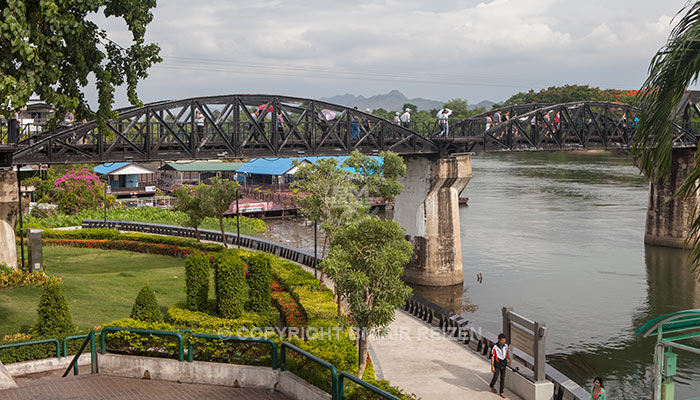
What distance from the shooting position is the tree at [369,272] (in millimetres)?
19047

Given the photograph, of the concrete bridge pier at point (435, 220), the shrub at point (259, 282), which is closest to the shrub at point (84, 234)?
the concrete bridge pier at point (435, 220)

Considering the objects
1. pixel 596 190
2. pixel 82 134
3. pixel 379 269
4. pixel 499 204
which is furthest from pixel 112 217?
pixel 596 190

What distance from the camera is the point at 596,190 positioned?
8712 cm

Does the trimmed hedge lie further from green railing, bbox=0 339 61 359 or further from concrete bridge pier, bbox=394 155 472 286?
concrete bridge pier, bbox=394 155 472 286

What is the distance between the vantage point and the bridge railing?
60.4 ft

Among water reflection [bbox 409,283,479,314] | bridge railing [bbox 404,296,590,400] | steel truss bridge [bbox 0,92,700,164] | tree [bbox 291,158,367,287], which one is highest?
steel truss bridge [bbox 0,92,700,164]

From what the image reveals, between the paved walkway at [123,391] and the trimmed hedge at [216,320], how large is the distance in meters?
9.05

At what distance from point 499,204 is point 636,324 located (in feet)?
145

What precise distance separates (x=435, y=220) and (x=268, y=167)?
4786 cm

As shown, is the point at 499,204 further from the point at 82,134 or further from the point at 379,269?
the point at 379,269

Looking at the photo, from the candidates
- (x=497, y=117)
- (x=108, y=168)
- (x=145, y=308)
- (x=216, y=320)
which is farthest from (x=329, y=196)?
(x=108, y=168)

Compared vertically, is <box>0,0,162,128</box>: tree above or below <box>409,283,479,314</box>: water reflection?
above

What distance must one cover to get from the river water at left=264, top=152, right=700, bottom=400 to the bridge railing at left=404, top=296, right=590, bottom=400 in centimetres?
670

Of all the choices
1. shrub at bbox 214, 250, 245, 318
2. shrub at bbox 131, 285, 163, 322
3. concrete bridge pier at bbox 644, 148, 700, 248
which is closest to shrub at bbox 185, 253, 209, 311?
shrub at bbox 214, 250, 245, 318
